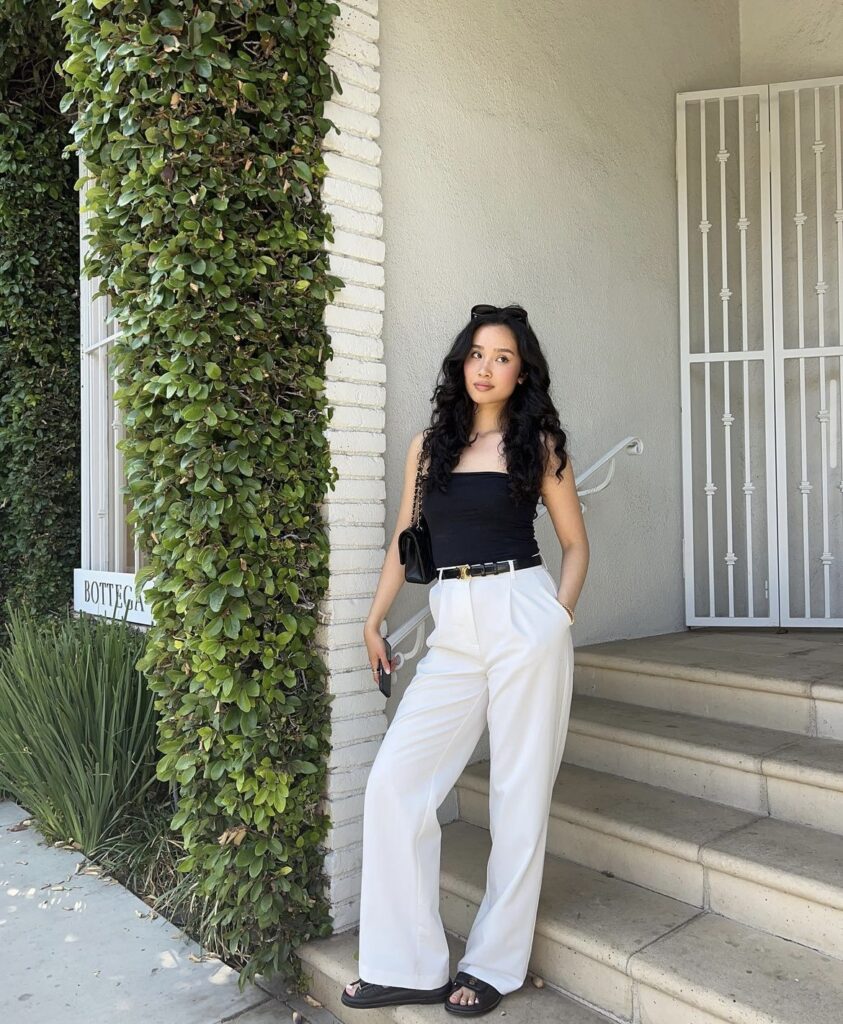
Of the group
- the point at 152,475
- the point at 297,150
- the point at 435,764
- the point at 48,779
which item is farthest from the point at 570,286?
the point at 48,779

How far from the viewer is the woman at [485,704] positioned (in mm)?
2107

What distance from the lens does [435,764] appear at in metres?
2.17

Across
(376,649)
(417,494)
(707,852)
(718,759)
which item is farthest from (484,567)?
(718,759)

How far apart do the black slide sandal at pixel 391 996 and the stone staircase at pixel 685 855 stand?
0.09ft

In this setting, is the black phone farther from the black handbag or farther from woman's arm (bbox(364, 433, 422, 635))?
the black handbag

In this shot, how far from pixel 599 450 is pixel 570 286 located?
75 cm

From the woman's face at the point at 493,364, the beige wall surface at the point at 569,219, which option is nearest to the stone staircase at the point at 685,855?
the beige wall surface at the point at 569,219

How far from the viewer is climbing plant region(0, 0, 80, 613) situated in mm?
4797

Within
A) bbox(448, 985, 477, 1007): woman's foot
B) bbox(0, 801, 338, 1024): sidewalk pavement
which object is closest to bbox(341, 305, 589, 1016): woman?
bbox(448, 985, 477, 1007): woman's foot

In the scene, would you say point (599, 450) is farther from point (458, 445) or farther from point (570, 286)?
point (458, 445)

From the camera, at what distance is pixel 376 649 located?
2436mm

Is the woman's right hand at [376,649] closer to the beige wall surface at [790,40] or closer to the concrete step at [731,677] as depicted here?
the concrete step at [731,677]

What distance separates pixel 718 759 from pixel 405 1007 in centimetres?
123

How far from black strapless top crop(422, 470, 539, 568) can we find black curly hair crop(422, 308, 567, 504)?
0.04 m
